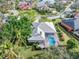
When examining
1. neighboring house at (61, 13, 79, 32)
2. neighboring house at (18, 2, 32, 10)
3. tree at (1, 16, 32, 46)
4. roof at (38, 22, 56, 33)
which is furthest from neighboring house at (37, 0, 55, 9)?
tree at (1, 16, 32, 46)

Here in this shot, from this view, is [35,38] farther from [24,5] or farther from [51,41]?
[24,5]

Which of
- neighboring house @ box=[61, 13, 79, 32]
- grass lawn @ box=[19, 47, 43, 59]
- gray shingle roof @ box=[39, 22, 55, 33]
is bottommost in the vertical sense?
grass lawn @ box=[19, 47, 43, 59]

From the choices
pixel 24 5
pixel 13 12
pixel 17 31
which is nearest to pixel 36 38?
pixel 17 31

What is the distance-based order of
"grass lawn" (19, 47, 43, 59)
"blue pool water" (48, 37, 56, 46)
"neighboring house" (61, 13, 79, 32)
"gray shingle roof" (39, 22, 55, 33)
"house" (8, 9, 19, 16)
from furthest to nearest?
"house" (8, 9, 19, 16), "neighboring house" (61, 13, 79, 32), "gray shingle roof" (39, 22, 55, 33), "blue pool water" (48, 37, 56, 46), "grass lawn" (19, 47, 43, 59)

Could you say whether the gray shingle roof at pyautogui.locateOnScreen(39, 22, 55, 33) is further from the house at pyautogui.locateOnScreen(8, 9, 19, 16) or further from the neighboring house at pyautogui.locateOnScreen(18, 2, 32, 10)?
the neighboring house at pyautogui.locateOnScreen(18, 2, 32, 10)

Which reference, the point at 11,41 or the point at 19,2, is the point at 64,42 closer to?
the point at 11,41

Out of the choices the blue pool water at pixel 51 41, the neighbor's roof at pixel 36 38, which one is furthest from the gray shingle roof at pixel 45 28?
the neighbor's roof at pixel 36 38

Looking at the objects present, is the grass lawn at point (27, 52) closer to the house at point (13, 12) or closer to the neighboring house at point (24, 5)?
the house at point (13, 12)
